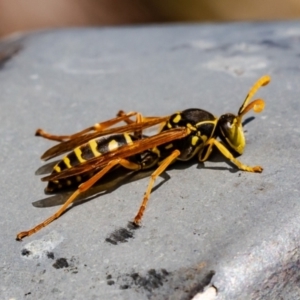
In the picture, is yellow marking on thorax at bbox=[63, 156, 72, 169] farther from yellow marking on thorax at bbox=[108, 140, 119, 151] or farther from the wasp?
yellow marking on thorax at bbox=[108, 140, 119, 151]

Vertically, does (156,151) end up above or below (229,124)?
below

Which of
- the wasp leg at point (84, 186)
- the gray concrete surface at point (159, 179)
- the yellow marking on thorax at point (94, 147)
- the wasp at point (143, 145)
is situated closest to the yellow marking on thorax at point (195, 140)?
the wasp at point (143, 145)

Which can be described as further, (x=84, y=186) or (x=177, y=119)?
(x=177, y=119)

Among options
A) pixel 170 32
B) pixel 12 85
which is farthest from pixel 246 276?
pixel 170 32

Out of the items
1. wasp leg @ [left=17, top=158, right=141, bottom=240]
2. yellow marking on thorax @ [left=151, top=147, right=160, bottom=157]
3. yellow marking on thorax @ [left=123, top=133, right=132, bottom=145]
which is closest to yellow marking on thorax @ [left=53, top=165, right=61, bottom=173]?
wasp leg @ [left=17, top=158, right=141, bottom=240]

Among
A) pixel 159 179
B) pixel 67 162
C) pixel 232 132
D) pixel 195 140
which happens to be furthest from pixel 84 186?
pixel 232 132

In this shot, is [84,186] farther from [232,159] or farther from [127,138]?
[232,159]
